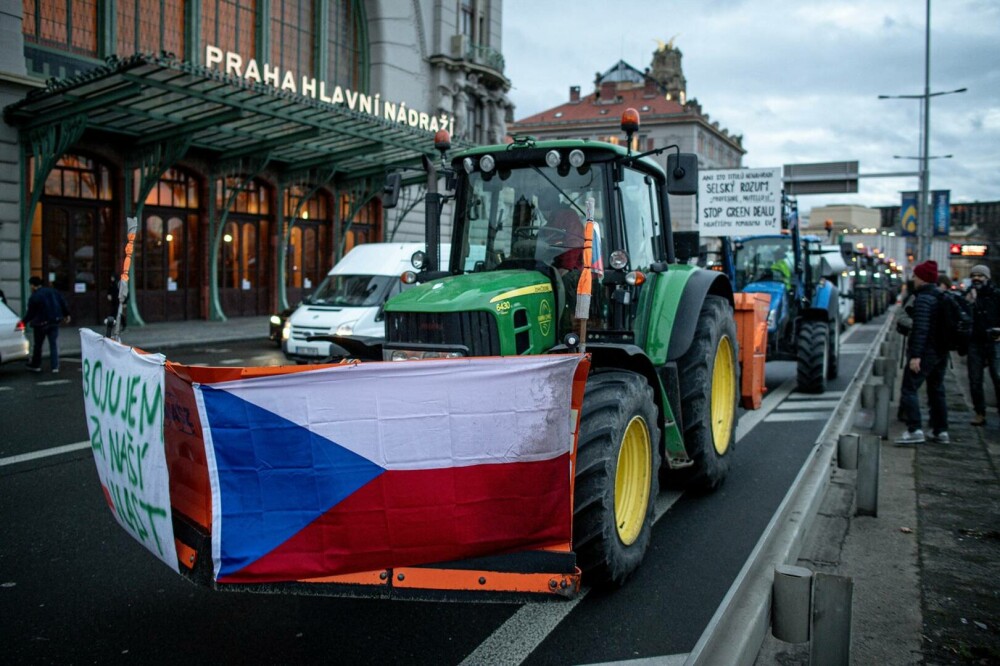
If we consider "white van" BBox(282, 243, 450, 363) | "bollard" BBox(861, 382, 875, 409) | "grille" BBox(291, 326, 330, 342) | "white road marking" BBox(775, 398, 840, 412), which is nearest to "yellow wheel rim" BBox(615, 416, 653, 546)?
"bollard" BBox(861, 382, 875, 409)

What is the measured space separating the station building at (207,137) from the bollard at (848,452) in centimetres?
1206

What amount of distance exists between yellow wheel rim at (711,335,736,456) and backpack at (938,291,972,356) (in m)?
3.00

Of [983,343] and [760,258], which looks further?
[760,258]

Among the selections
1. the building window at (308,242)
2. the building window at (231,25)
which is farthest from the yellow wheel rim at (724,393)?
the building window at (308,242)

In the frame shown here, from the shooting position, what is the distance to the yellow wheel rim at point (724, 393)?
7.32 metres

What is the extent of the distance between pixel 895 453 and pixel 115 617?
763 cm

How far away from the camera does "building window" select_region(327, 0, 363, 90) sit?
29.7 meters

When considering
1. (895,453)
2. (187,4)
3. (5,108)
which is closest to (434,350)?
(895,453)

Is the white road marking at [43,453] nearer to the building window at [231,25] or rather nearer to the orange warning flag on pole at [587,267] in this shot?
the orange warning flag on pole at [587,267]

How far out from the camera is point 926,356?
9094mm

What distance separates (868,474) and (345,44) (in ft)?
92.4

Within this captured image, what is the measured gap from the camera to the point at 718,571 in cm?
514

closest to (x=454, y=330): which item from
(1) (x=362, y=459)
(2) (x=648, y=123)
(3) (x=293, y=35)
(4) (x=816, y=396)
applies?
(1) (x=362, y=459)

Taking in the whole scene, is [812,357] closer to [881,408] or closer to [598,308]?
[881,408]
